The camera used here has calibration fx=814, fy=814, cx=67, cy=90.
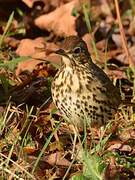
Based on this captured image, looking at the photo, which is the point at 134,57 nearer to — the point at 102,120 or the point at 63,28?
the point at 63,28

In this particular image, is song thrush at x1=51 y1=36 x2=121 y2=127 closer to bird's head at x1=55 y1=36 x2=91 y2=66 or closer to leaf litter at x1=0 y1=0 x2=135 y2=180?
bird's head at x1=55 y1=36 x2=91 y2=66

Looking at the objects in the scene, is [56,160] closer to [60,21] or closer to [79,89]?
[79,89]

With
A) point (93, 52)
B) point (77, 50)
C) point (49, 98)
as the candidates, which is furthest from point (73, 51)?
point (93, 52)

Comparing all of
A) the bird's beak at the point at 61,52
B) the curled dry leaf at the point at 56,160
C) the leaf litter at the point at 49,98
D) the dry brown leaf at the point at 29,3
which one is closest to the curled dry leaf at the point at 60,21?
the leaf litter at the point at 49,98

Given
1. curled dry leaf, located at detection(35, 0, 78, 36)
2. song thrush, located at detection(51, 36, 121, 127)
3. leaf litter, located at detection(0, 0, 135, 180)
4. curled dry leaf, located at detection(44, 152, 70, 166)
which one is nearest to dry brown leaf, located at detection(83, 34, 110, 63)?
leaf litter, located at detection(0, 0, 135, 180)

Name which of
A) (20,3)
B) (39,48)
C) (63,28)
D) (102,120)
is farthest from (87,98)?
(20,3)

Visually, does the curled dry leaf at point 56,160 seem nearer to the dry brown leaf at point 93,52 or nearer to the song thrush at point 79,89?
the song thrush at point 79,89
